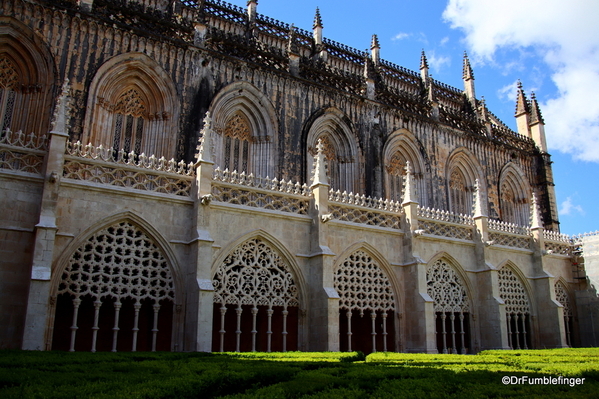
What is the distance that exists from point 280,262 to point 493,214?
18733 mm

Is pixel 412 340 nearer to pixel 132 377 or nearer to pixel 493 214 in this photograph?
pixel 132 377

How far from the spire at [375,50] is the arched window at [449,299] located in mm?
16324

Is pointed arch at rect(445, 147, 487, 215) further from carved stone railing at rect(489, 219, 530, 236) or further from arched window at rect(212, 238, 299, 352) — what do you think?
arched window at rect(212, 238, 299, 352)

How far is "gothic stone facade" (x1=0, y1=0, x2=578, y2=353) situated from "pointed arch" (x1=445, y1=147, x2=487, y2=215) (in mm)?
118

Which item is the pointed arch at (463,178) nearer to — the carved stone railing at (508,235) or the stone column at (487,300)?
the carved stone railing at (508,235)

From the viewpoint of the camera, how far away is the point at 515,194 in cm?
3372

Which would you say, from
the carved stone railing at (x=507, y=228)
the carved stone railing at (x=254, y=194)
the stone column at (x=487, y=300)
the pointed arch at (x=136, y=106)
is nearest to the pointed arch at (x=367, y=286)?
the carved stone railing at (x=254, y=194)

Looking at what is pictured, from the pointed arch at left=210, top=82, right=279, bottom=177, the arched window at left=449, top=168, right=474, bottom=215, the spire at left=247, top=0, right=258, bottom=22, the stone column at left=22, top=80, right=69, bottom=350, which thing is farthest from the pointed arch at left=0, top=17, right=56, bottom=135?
the arched window at left=449, top=168, right=474, bottom=215

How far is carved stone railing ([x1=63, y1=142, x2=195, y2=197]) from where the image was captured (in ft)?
46.9

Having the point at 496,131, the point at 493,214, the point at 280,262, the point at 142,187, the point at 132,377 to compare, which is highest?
the point at 496,131

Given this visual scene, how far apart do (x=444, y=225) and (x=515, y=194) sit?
15603mm

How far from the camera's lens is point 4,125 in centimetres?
1920

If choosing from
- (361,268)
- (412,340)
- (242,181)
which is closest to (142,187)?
(242,181)

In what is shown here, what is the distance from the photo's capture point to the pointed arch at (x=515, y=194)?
1298 inches
